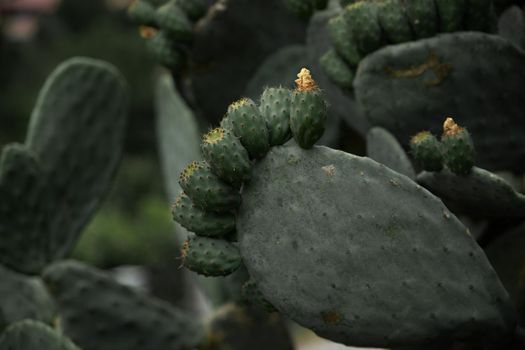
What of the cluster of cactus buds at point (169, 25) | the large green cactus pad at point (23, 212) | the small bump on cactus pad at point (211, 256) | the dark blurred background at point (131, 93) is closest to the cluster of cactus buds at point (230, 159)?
the small bump on cactus pad at point (211, 256)

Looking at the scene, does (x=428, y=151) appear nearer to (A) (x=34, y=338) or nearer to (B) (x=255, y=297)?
(B) (x=255, y=297)

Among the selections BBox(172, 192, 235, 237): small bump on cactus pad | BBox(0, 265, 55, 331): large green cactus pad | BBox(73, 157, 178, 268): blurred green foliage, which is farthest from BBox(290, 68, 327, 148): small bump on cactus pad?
BBox(73, 157, 178, 268): blurred green foliage

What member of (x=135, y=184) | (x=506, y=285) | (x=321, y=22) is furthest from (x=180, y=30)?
(x=135, y=184)

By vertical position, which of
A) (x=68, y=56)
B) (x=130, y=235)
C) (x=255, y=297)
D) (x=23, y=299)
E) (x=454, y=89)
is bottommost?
(x=130, y=235)

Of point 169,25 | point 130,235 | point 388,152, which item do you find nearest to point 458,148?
point 388,152

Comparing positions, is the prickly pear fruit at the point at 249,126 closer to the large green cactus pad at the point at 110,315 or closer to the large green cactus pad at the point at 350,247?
the large green cactus pad at the point at 350,247

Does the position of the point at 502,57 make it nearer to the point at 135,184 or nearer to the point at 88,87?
the point at 88,87
